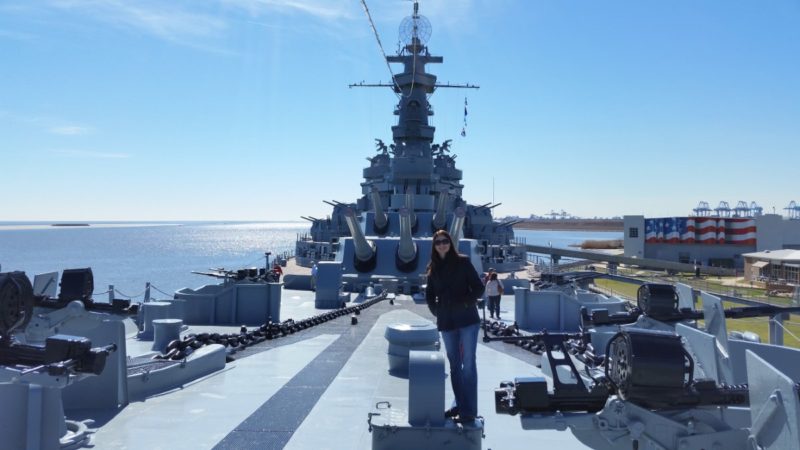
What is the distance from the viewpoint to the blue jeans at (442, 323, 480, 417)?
2621mm

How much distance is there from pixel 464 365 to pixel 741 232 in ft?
96.1

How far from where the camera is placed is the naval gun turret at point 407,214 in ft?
39.6

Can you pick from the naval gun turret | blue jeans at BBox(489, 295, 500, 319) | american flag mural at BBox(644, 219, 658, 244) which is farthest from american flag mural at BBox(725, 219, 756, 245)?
blue jeans at BBox(489, 295, 500, 319)

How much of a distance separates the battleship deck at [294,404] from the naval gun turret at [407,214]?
233 inches

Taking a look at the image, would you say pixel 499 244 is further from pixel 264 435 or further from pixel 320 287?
pixel 264 435

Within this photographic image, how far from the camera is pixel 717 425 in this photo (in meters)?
1.92

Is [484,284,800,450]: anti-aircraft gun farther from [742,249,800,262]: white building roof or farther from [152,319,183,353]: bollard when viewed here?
[742,249,800,262]: white building roof

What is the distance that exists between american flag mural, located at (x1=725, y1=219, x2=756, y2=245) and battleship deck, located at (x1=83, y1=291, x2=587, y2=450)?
85.9ft

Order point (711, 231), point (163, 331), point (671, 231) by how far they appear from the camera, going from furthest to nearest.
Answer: point (671, 231) → point (711, 231) → point (163, 331)

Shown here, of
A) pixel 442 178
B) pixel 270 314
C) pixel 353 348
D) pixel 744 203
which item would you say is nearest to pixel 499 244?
pixel 442 178

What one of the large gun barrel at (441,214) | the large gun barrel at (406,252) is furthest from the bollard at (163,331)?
the large gun barrel at (441,214)

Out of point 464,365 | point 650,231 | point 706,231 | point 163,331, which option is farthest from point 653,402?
point 650,231

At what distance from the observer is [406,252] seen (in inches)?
469

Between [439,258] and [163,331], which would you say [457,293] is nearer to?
[439,258]
